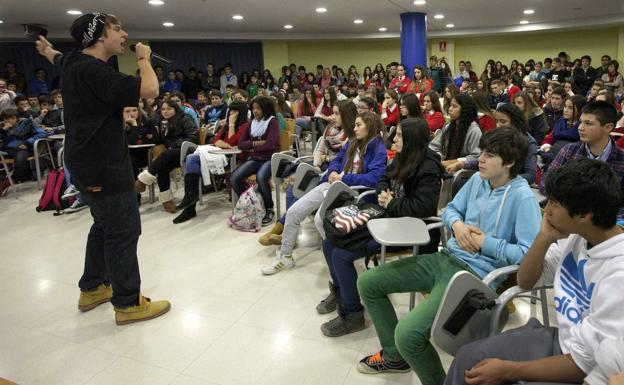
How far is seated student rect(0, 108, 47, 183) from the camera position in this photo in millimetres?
5770

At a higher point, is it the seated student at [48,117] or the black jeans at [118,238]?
the seated student at [48,117]

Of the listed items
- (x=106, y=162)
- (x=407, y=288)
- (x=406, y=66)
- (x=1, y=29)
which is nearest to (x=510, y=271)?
(x=407, y=288)

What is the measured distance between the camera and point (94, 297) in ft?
8.55

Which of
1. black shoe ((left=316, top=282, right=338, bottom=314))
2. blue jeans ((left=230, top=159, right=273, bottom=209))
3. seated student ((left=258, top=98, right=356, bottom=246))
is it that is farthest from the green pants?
blue jeans ((left=230, top=159, right=273, bottom=209))

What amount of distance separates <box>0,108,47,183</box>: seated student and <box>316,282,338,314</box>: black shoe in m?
5.06

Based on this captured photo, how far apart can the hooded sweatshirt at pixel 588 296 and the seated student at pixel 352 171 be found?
1620 millimetres

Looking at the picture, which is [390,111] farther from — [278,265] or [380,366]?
[380,366]

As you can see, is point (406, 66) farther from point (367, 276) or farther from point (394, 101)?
point (367, 276)

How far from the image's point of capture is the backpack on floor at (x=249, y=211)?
3834 millimetres

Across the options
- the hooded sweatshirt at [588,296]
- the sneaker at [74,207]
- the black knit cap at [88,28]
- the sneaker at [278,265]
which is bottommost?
the sneaker at [278,265]

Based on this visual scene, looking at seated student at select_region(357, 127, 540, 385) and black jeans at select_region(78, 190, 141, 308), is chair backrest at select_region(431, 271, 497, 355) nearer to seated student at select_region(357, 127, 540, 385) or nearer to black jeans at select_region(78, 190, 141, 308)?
seated student at select_region(357, 127, 540, 385)

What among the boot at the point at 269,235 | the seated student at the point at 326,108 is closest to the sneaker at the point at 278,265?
the boot at the point at 269,235

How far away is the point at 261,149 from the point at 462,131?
1.71m

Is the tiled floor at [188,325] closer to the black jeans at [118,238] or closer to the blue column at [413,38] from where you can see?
the black jeans at [118,238]
